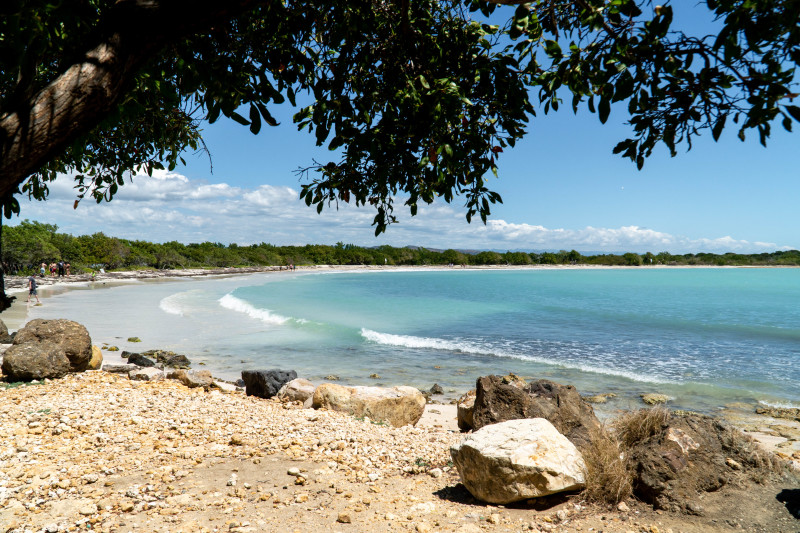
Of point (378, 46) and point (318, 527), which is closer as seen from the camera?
point (318, 527)

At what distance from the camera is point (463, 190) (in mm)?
4281

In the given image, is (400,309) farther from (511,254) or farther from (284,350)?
(511,254)

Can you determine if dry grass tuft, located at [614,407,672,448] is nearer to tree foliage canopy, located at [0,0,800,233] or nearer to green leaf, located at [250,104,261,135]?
tree foliage canopy, located at [0,0,800,233]

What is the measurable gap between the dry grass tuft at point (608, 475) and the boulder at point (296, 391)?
18.3 ft

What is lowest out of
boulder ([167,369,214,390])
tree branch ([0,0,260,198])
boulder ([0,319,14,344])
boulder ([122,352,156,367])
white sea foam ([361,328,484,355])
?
white sea foam ([361,328,484,355])

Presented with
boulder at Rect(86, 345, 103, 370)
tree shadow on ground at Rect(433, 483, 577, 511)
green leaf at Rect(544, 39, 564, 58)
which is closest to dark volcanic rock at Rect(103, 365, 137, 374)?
boulder at Rect(86, 345, 103, 370)

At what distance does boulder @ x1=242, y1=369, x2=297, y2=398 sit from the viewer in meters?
9.55

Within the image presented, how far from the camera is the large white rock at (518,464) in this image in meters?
4.56

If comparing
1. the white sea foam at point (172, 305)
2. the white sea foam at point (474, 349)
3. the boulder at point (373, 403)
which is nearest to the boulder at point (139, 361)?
the boulder at point (373, 403)

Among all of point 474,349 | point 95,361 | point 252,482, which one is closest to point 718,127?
point 252,482

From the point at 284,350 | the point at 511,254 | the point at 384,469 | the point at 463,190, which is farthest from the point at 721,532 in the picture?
the point at 511,254

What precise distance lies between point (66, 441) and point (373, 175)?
5260 mm

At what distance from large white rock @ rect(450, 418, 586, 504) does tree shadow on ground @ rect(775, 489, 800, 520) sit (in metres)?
1.84

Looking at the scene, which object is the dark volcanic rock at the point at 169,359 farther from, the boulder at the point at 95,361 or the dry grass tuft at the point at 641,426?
the dry grass tuft at the point at 641,426
